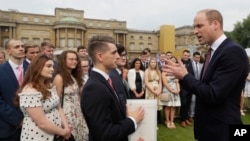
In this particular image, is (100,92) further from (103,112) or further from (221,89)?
(221,89)

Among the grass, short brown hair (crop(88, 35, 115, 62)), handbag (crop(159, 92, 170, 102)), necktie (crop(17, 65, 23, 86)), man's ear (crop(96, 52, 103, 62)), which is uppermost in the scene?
short brown hair (crop(88, 35, 115, 62))

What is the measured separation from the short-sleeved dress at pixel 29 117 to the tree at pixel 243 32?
55.0 meters

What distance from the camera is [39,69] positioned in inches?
132

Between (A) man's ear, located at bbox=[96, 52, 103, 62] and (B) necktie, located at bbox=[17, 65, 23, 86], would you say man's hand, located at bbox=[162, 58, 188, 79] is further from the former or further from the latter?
(B) necktie, located at bbox=[17, 65, 23, 86]

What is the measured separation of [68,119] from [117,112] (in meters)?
2.12

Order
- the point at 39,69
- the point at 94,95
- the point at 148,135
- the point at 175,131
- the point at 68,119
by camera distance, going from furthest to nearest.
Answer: the point at 175,131 < the point at 68,119 < the point at 39,69 < the point at 148,135 < the point at 94,95

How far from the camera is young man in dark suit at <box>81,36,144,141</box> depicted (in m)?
2.07

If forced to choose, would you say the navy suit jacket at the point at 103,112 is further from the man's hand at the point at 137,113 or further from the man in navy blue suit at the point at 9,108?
the man in navy blue suit at the point at 9,108

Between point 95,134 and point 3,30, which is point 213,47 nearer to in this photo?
point 95,134

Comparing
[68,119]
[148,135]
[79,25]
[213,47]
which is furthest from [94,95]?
[79,25]

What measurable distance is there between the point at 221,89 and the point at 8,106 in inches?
110

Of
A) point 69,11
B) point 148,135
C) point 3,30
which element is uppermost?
point 69,11

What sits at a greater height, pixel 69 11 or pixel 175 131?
pixel 69 11

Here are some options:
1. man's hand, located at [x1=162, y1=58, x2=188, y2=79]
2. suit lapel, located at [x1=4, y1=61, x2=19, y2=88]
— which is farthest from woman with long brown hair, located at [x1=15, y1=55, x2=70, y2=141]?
man's hand, located at [x1=162, y1=58, x2=188, y2=79]
